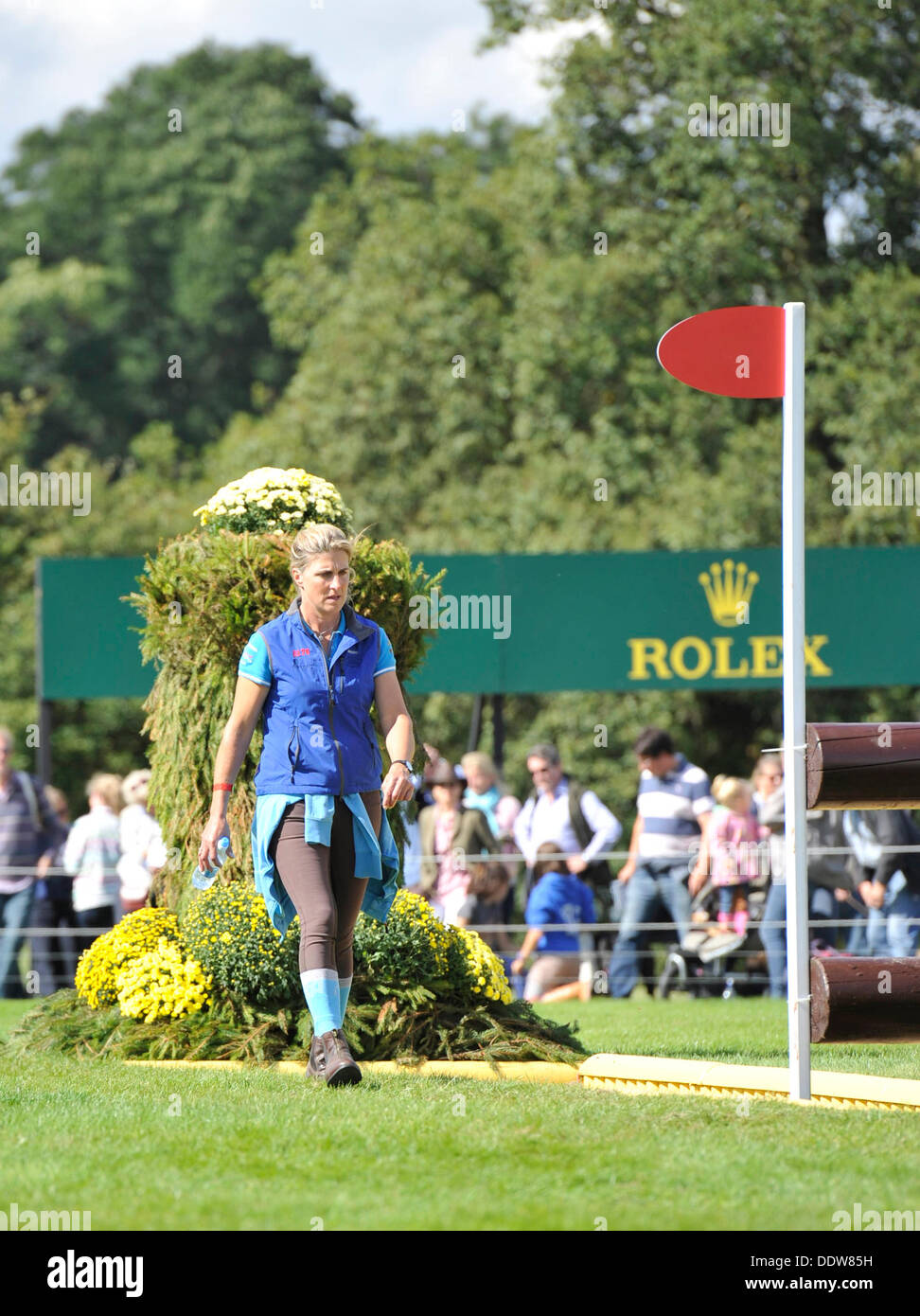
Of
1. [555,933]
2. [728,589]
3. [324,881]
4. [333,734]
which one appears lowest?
[555,933]

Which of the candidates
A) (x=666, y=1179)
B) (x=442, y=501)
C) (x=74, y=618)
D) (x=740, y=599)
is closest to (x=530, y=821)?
(x=740, y=599)

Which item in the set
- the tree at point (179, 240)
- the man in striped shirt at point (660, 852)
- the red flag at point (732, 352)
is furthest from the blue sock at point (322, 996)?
the tree at point (179, 240)

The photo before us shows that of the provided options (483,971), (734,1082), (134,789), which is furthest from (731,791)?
(734,1082)

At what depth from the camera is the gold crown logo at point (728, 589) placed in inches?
584

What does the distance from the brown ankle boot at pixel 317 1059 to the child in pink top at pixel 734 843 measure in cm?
689

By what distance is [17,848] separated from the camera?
13.4 m

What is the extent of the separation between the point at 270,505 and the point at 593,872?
611 centimetres

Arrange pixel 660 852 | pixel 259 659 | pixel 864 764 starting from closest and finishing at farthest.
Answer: pixel 864 764 → pixel 259 659 → pixel 660 852

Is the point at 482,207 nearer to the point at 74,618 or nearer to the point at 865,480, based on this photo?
the point at 865,480

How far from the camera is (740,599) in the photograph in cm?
1489

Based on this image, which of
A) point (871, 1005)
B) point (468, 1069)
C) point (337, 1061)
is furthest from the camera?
point (468, 1069)

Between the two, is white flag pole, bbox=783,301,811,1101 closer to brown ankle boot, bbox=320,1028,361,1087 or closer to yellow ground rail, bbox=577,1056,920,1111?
yellow ground rail, bbox=577,1056,920,1111

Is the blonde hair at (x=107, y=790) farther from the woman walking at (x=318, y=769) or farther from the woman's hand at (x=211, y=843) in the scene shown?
the woman's hand at (x=211, y=843)

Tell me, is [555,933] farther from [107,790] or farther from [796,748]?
[796,748]
